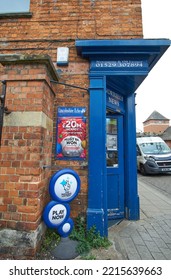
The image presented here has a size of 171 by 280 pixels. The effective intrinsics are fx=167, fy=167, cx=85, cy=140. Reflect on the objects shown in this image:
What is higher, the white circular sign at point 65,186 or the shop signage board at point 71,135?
the shop signage board at point 71,135

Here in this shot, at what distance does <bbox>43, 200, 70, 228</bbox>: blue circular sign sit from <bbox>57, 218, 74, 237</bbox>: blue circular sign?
0.21 feet

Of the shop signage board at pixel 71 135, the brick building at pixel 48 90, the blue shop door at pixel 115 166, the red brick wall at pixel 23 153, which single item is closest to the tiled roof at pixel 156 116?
the blue shop door at pixel 115 166

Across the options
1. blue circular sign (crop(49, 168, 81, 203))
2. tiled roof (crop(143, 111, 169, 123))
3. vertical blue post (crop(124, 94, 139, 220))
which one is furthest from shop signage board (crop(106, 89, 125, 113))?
tiled roof (crop(143, 111, 169, 123))

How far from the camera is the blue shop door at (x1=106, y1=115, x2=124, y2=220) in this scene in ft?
11.9

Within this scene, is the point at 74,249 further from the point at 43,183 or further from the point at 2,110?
the point at 2,110

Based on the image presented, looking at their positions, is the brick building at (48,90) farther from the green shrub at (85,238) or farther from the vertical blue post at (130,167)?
the green shrub at (85,238)

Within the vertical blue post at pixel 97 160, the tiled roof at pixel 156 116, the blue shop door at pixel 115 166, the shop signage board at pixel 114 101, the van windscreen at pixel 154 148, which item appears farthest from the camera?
the tiled roof at pixel 156 116

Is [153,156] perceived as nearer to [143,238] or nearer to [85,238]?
[143,238]

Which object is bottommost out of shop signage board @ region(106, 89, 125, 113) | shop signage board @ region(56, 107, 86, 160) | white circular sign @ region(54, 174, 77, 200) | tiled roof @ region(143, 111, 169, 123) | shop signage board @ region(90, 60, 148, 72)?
white circular sign @ region(54, 174, 77, 200)

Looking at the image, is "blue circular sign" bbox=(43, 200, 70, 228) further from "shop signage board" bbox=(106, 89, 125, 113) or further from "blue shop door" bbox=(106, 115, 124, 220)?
"shop signage board" bbox=(106, 89, 125, 113)

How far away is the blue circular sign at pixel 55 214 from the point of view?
7.62ft

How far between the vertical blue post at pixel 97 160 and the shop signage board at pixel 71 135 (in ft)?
0.48

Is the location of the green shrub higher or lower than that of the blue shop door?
lower

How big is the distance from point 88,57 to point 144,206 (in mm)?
4153
